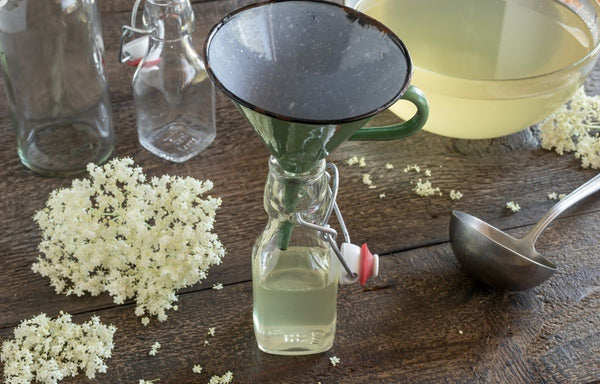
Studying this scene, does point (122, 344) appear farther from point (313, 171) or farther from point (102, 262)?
point (313, 171)

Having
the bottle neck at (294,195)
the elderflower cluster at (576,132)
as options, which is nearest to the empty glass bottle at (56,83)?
the bottle neck at (294,195)

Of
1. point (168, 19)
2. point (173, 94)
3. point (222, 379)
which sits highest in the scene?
point (168, 19)

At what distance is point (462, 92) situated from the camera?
88cm

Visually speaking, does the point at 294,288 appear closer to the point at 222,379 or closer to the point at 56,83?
the point at 222,379

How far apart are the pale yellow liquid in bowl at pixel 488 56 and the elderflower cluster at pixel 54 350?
0.47 meters

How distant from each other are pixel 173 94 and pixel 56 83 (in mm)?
149

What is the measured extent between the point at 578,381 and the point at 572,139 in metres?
0.40

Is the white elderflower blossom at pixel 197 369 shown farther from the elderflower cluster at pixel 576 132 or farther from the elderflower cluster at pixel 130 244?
the elderflower cluster at pixel 576 132

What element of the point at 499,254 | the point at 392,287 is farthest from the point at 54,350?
the point at 499,254

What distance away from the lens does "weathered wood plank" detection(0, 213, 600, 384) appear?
0.74 metres

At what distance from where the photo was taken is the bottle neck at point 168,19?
0.87 meters

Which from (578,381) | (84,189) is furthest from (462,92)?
(84,189)

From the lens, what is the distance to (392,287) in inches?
32.4

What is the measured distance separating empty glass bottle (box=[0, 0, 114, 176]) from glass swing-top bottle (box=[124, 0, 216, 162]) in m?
0.05
